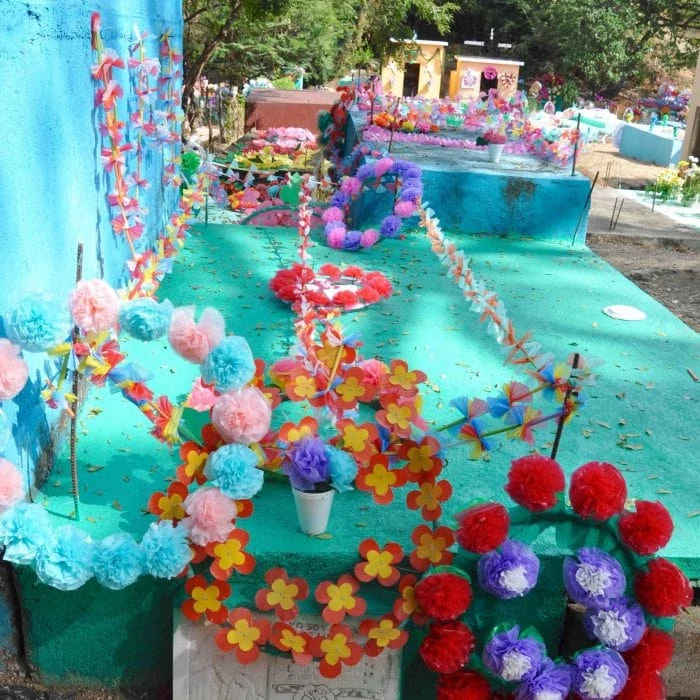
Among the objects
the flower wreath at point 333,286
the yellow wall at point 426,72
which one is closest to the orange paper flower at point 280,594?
the flower wreath at point 333,286

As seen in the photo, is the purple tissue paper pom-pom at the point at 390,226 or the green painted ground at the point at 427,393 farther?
the purple tissue paper pom-pom at the point at 390,226

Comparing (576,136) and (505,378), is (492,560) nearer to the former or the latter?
(505,378)

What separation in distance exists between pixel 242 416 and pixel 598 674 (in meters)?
1.05

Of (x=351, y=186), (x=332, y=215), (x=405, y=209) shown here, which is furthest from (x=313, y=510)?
(x=351, y=186)

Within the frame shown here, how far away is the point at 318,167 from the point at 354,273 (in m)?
4.88

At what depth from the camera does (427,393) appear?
9.80 feet

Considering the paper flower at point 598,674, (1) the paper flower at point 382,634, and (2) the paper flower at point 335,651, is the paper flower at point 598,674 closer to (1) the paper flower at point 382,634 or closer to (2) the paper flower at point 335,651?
(1) the paper flower at point 382,634

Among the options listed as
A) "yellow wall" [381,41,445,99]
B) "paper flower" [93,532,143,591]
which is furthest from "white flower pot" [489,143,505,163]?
"yellow wall" [381,41,445,99]

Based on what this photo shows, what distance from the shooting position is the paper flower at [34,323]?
177 cm

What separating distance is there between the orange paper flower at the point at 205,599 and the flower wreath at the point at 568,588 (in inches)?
19.2

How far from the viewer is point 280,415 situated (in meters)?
2.71

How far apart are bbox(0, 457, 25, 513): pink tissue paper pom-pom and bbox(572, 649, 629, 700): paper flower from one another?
4.61 ft

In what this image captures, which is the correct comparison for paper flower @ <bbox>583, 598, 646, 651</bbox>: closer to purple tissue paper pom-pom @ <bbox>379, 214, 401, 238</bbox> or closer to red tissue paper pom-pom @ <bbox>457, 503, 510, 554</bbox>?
red tissue paper pom-pom @ <bbox>457, 503, 510, 554</bbox>

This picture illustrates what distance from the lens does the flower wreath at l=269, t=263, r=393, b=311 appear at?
376 cm
